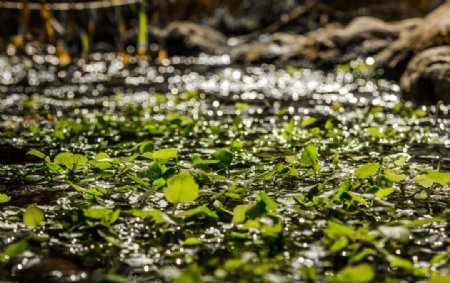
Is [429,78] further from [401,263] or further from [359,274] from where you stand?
[359,274]

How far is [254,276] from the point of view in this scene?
8.20 feet

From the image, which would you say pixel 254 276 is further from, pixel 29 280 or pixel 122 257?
pixel 29 280

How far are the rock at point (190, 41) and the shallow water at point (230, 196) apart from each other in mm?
6511

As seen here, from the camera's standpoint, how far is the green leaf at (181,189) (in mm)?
2955

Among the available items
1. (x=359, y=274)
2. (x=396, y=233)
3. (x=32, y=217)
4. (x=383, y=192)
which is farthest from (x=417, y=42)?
(x=359, y=274)

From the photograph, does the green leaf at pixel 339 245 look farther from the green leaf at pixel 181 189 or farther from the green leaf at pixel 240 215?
the green leaf at pixel 181 189

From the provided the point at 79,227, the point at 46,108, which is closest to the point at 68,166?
the point at 79,227

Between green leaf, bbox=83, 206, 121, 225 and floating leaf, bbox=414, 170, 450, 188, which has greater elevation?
floating leaf, bbox=414, 170, 450, 188

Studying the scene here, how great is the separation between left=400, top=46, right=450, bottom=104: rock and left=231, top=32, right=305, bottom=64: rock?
4316mm

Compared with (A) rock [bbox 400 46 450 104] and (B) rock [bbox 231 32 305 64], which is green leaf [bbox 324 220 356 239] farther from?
(B) rock [bbox 231 32 305 64]

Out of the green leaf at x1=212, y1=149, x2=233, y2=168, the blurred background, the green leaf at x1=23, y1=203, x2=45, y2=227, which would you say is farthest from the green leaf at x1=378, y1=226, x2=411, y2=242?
the blurred background

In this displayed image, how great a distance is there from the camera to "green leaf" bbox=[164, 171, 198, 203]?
296 centimetres

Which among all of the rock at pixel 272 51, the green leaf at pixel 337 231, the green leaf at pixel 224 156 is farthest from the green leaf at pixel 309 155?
the rock at pixel 272 51

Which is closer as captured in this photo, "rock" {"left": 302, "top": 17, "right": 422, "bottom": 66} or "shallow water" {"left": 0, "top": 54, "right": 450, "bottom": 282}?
"shallow water" {"left": 0, "top": 54, "right": 450, "bottom": 282}
